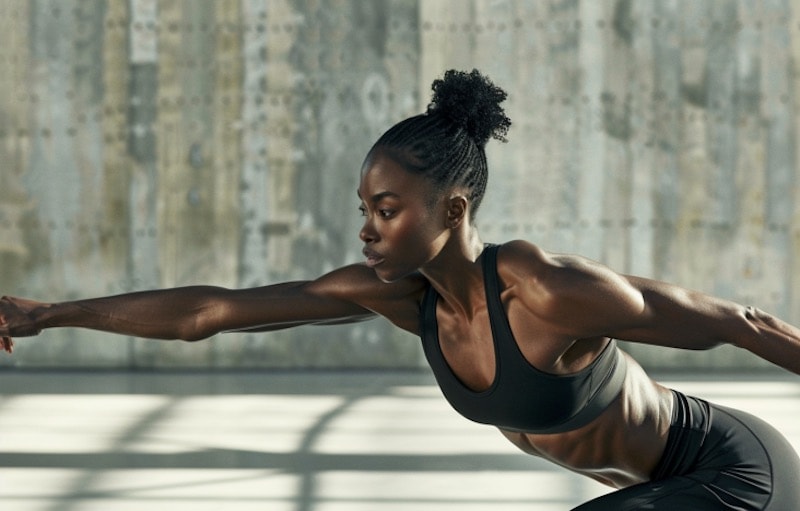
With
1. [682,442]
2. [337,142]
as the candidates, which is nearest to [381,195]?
[682,442]

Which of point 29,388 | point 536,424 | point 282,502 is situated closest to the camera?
point 536,424

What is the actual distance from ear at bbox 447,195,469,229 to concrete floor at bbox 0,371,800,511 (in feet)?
6.73

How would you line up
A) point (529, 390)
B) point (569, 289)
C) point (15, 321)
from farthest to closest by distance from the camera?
point (15, 321) < point (529, 390) < point (569, 289)

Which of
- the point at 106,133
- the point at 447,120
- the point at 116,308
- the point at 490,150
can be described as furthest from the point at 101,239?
the point at 447,120

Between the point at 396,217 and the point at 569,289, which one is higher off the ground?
the point at 396,217

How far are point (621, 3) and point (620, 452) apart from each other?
5.55 metres

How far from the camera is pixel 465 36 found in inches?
298

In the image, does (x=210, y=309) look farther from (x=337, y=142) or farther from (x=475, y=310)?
(x=337, y=142)

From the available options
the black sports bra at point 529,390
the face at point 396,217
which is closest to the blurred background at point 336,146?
the black sports bra at point 529,390

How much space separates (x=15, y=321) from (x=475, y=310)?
941mm

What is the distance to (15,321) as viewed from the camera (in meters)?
2.56

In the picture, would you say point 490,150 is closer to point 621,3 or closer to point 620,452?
point 621,3

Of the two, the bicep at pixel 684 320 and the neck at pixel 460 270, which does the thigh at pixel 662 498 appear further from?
the neck at pixel 460 270

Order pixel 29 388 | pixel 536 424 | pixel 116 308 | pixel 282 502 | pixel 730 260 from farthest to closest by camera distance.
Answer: pixel 730 260 → pixel 29 388 → pixel 282 502 → pixel 116 308 → pixel 536 424
